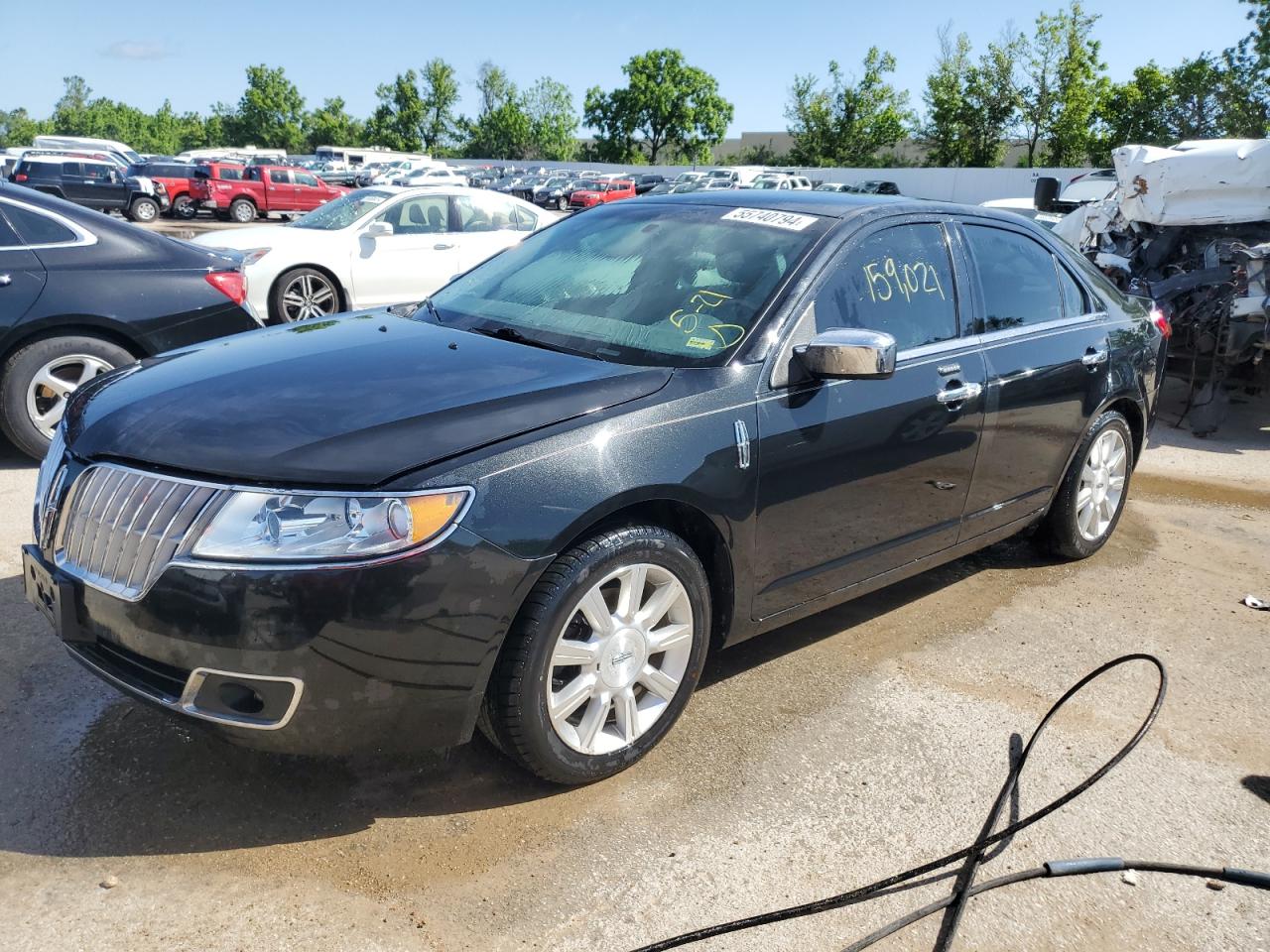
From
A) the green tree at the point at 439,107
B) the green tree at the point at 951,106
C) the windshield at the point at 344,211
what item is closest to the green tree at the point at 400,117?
the green tree at the point at 439,107

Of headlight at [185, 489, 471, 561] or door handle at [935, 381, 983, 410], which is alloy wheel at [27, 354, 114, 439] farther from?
door handle at [935, 381, 983, 410]

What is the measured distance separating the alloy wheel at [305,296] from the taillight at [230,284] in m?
3.83

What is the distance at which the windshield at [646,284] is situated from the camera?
10.9 ft

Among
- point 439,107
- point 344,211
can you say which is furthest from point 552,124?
point 344,211

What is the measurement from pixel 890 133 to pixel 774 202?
6103 cm

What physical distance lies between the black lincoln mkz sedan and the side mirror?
1cm

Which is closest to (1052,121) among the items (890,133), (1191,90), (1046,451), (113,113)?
(1191,90)

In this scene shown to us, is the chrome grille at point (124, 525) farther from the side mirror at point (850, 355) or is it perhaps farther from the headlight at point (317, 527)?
the side mirror at point (850, 355)

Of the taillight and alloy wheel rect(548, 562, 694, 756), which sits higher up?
the taillight

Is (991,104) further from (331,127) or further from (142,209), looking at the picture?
(331,127)

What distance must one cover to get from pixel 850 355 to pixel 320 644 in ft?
5.66

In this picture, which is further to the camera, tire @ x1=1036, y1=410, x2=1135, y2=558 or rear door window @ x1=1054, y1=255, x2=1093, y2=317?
tire @ x1=1036, y1=410, x2=1135, y2=558

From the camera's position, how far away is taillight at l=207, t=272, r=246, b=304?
5863 millimetres

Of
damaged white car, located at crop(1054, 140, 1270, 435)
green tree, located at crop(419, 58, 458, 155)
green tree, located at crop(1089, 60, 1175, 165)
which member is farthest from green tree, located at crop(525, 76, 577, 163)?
damaged white car, located at crop(1054, 140, 1270, 435)
